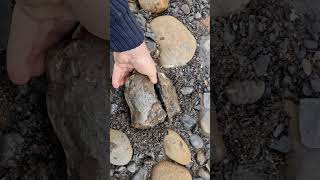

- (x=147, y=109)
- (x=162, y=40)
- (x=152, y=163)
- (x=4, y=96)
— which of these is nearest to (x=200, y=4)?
(x=162, y=40)

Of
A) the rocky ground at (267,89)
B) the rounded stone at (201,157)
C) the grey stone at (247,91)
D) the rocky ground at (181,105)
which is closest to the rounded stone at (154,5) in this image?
the rocky ground at (181,105)

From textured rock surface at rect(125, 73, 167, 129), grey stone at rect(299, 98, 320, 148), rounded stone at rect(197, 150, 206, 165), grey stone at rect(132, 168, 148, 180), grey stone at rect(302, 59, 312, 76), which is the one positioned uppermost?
grey stone at rect(302, 59, 312, 76)

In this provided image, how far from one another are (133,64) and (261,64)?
31cm

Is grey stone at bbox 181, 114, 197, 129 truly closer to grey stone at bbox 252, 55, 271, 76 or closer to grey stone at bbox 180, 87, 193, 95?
grey stone at bbox 180, 87, 193, 95

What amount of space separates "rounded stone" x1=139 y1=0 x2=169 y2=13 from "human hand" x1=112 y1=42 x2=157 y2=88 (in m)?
0.11

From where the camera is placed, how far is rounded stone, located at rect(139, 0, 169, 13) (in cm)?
128

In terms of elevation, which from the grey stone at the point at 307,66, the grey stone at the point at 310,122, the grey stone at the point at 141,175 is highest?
the grey stone at the point at 307,66

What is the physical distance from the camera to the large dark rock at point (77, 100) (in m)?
1.17

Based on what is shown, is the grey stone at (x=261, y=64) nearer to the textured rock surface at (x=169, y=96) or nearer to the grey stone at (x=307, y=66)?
the grey stone at (x=307, y=66)

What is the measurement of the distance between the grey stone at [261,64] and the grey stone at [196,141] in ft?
0.69

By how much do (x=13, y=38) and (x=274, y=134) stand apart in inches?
25.0

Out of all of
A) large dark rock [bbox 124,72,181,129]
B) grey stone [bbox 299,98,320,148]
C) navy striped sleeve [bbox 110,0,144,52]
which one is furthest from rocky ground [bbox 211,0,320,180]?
navy striped sleeve [bbox 110,0,144,52]

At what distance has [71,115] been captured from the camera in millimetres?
1168

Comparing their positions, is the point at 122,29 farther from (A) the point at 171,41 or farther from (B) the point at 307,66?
(B) the point at 307,66
